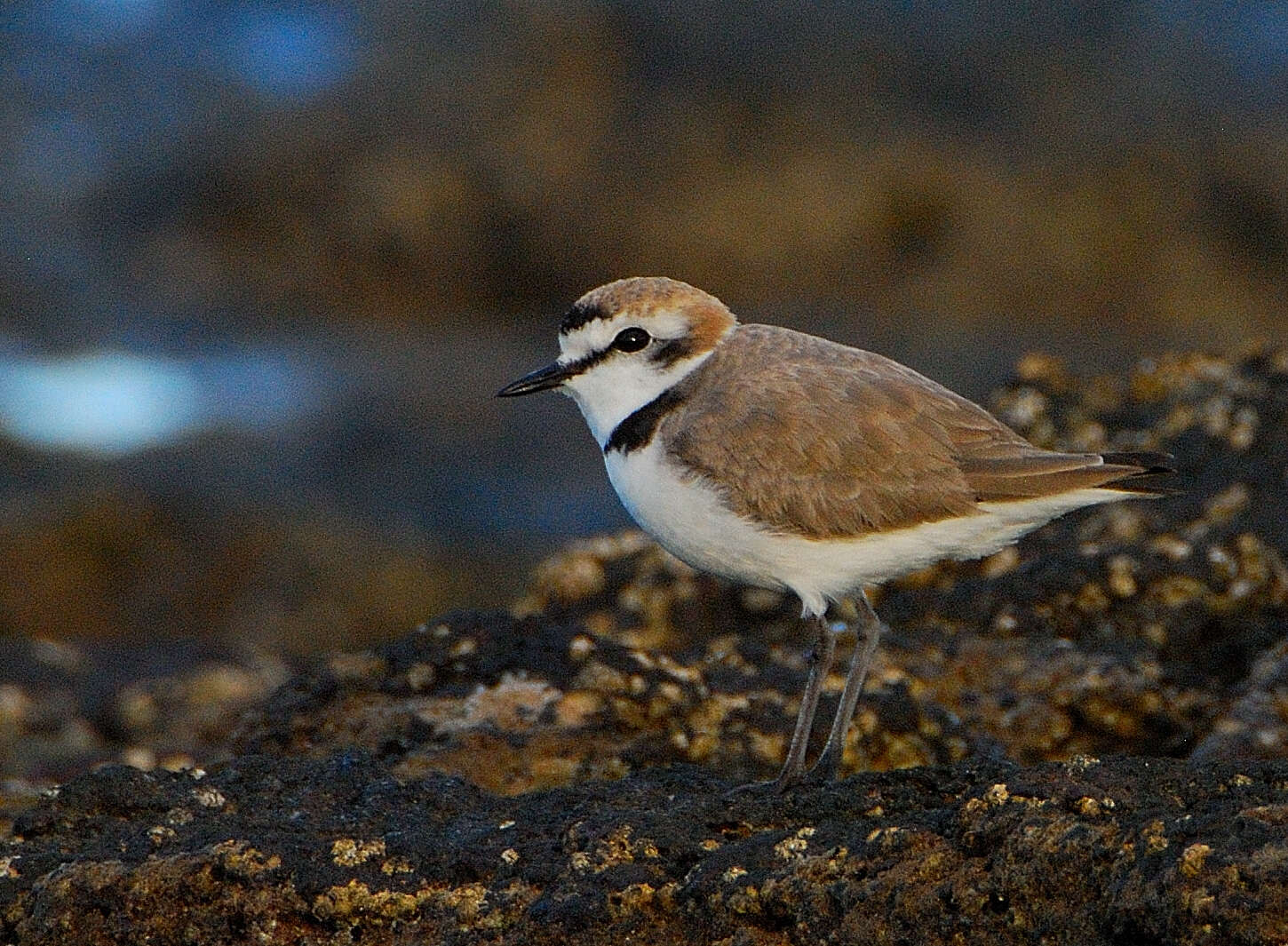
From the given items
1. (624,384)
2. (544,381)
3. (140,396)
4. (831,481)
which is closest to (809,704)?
(831,481)

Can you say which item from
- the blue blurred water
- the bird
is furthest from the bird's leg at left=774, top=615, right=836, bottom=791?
the blue blurred water

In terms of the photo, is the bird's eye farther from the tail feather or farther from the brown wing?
the tail feather

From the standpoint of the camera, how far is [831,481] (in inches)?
200

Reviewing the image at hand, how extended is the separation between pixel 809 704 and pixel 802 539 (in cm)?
56

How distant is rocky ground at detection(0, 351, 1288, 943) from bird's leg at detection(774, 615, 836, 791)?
0.58ft

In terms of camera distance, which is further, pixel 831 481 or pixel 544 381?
pixel 544 381

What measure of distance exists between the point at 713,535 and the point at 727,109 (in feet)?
34.2

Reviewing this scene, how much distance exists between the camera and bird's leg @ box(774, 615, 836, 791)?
4.85 m

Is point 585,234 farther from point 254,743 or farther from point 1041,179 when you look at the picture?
point 254,743

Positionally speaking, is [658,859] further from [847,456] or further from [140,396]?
[140,396]

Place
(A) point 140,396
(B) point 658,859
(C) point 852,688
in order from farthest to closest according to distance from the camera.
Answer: (A) point 140,396 < (C) point 852,688 < (B) point 658,859

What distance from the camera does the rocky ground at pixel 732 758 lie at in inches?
129

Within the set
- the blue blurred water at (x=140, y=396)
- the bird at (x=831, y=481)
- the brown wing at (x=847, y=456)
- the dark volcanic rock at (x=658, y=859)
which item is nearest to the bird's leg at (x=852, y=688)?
the bird at (x=831, y=481)

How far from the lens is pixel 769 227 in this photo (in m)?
14.6
